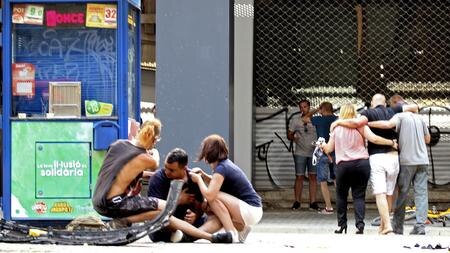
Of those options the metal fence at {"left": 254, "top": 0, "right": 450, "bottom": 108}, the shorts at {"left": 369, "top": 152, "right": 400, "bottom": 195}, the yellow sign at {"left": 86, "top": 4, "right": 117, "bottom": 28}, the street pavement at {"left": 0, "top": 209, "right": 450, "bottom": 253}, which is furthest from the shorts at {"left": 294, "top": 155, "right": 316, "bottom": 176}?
the yellow sign at {"left": 86, "top": 4, "right": 117, "bottom": 28}

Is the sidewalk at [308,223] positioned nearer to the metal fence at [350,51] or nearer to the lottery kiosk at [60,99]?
the metal fence at [350,51]

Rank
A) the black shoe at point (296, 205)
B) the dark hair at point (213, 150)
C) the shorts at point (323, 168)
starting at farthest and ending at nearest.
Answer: the black shoe at point (296, 205) → the shorts at point (323, 168) → the dark hair at point (213, 150)

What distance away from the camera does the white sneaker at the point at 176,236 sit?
10.3m

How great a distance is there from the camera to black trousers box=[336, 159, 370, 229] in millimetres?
12727

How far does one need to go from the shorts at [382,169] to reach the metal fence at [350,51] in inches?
183

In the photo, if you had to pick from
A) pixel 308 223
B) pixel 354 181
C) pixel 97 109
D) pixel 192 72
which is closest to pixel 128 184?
pixel 97 109

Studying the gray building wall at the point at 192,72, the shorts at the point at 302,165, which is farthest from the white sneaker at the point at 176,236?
the shorts at the point at 302,165

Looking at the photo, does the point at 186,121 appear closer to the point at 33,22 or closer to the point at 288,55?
the point at 33,22

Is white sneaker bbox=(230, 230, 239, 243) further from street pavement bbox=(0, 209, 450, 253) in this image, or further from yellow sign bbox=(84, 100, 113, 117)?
yellow sign bbox=(84, 100, 113, 117)

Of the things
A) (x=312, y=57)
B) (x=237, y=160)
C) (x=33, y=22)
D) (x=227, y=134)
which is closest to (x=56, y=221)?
(x=33, y=22)

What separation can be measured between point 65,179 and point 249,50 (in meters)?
6.20

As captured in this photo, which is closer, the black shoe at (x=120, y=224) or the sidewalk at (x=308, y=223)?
the black shoe at (x=120, y=224)

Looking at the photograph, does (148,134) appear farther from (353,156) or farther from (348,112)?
(348,112)

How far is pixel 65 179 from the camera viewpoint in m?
11.8
